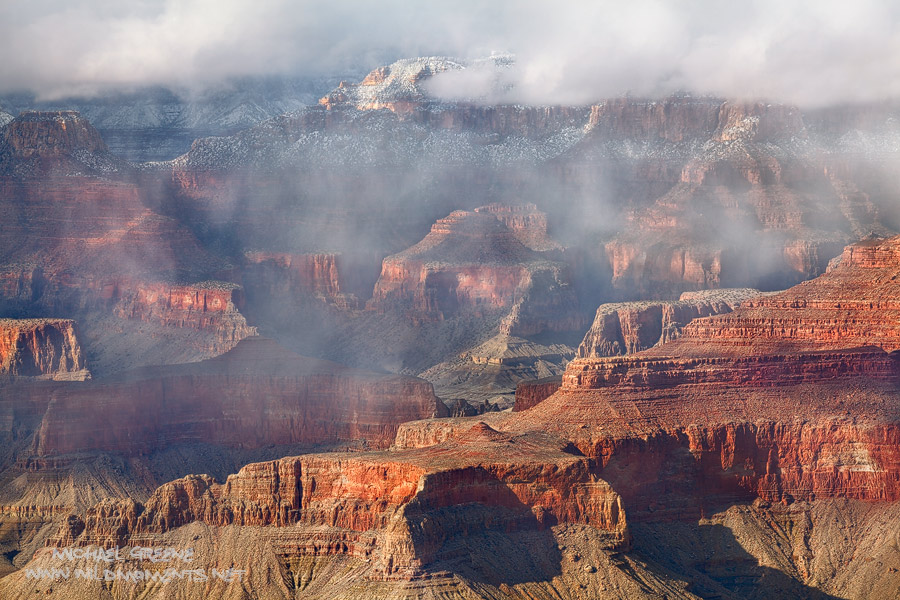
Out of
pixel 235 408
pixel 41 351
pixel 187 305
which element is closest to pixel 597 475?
pixel 235 408

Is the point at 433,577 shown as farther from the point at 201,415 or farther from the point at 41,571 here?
the point at 201,415

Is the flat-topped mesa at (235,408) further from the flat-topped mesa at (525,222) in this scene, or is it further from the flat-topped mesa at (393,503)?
the flat-topped mesa at (525,222)

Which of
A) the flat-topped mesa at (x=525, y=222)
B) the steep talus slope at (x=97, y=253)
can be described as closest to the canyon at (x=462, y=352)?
the steep talus slope at (x=97, y=253)

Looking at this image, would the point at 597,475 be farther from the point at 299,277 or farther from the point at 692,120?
the point at 692,120

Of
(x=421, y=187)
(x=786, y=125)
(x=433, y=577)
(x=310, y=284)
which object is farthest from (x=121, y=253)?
(x=433, y=577)

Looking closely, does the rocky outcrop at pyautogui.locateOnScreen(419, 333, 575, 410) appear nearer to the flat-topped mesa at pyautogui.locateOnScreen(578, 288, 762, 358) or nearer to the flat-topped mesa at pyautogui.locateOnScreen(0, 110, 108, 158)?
the flat-topped mesa at pyautogui.locateOnScreen(578, 288, 762, 358)

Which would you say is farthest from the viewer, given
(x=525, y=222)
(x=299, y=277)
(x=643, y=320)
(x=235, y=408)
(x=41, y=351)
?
(x=525, y=222)

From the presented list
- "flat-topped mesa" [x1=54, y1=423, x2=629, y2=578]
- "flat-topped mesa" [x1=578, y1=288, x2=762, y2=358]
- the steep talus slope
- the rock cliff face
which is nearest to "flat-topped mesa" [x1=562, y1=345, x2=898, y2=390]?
the rock cliff face
